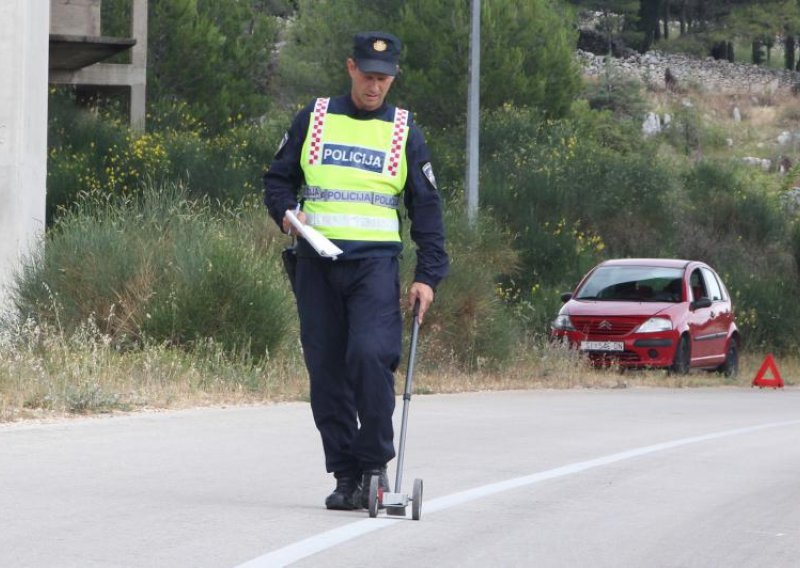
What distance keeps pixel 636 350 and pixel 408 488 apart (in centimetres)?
1353

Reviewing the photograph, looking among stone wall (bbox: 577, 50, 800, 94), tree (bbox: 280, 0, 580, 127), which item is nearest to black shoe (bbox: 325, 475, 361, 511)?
tree (bbox: 280, 0, 580, 127)

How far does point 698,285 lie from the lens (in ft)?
78.9

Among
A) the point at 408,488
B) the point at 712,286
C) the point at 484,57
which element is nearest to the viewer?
the point at 408,488

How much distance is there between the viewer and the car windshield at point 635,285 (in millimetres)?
23359

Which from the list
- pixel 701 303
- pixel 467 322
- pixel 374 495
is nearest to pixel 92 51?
pixel 701 303

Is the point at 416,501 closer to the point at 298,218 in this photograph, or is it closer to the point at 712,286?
the point at 298,218

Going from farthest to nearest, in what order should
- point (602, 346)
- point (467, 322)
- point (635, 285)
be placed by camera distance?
point (635, 285) < point (602, 346) < point (467, 322)

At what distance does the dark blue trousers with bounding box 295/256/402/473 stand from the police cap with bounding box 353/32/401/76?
2.59ft

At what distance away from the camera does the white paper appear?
787 cm

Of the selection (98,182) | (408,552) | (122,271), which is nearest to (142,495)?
(408,552)

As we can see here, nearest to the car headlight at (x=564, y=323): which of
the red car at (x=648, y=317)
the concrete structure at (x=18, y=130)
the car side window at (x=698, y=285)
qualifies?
the red car at (x=648, y=317)

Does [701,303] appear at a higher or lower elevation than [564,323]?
higher

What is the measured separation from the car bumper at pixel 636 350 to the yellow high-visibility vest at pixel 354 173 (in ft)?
48.6

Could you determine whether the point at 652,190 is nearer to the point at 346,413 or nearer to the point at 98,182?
the point at 98,182
